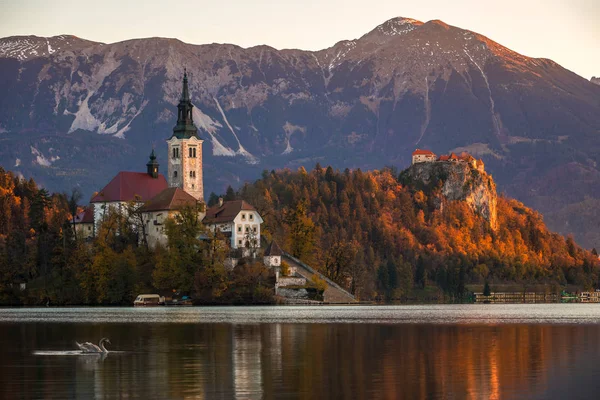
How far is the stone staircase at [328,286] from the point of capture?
179m

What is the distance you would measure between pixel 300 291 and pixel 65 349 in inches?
4067

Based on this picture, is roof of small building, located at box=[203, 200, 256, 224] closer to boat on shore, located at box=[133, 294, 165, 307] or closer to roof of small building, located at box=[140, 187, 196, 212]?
roof of small building, located at box=[140, 187, 196, 212]

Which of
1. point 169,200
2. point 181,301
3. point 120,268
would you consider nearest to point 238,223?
point 169,200

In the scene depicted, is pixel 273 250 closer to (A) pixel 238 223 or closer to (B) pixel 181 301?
(A) pixel 238 223

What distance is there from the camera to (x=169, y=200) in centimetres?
18562

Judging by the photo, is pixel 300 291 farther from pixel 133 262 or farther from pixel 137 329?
pixel 137 329

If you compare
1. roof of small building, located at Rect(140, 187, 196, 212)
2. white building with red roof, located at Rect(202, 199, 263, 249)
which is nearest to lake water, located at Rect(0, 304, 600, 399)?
white building with red roof, located at Rect(202, 199, 263, 249)

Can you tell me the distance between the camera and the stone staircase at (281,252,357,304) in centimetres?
17925

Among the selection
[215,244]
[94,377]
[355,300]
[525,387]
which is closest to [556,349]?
[525,387]

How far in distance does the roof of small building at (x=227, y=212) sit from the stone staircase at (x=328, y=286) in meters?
9.66

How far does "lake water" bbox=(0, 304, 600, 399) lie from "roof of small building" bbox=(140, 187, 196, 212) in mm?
83582

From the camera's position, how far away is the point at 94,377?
5688 cm

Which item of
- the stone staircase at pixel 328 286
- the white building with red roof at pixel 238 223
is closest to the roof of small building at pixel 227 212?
the white building with red roof at pixel 238 223

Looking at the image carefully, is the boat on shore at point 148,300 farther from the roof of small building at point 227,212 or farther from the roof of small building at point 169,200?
the roof of small building at point 227,212
